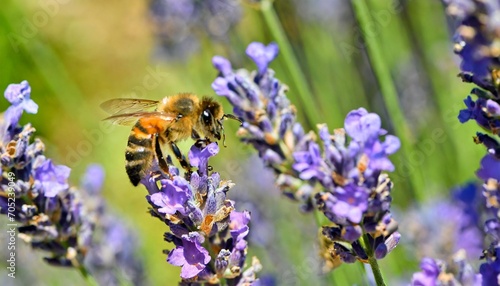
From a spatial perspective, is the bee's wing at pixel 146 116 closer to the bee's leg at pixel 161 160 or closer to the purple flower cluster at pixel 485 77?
the bee's leg at pixel 161 160

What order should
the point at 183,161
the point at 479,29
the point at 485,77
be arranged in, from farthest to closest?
the point at 183,161 → the point at 485,77 → the point at 479,29

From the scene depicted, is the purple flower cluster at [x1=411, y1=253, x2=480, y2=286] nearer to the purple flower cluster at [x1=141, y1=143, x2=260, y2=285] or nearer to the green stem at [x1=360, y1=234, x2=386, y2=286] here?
the green stem at [x1=360, y1=234, x2=386, y2=286]

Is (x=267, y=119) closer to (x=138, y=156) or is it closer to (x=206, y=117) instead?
(x=206, y=117)

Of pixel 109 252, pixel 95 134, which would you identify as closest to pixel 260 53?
pixel 109 252

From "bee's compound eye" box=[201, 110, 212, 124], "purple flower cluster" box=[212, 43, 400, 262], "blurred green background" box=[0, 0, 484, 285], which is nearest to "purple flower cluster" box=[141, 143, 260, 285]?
"purple flower cluster" box=[212, 43, 400, 262]

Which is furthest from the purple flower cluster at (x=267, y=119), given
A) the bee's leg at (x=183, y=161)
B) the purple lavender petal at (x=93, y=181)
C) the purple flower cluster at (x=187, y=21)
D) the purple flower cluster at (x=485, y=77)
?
the purple flower cluster at (x=187, y=21)

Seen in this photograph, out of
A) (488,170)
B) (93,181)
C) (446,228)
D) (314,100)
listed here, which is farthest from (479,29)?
(314,100)
